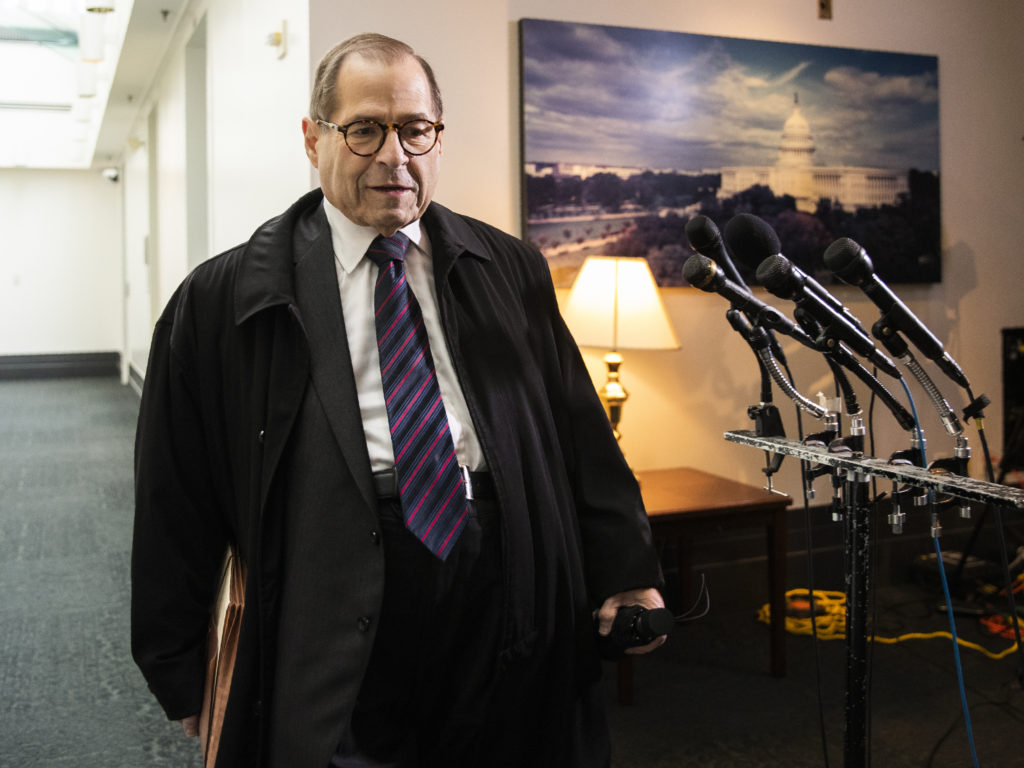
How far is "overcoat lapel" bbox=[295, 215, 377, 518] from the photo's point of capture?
1.33 metres

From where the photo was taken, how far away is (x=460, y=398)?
1451 mm

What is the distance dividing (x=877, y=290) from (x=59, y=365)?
14.7 metres

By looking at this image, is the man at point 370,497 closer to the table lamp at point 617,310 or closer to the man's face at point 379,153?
the man's face at point 379,153

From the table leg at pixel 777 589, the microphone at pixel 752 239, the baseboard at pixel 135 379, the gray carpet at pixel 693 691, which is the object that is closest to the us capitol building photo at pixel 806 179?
the table leg at pixel 777 589

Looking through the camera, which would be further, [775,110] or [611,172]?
[775,110]

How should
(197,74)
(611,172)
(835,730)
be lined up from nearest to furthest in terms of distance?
1. (835,730)
2. (611,172)
3. (197,74)

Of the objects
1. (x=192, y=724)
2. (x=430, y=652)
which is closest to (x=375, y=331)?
(x=430, y=652)

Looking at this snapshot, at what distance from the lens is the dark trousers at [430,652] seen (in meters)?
1.37

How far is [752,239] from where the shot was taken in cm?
155

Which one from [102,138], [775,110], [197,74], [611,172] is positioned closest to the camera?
[611,172]

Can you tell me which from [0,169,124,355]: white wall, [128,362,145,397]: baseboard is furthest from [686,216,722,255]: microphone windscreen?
[0,169,124,355]: white wall

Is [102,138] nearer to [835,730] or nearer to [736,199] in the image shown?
[736,199]

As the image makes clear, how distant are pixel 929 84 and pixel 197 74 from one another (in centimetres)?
406

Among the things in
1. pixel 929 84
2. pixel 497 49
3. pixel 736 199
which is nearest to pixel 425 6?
pixel 497 49
